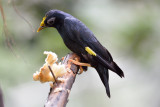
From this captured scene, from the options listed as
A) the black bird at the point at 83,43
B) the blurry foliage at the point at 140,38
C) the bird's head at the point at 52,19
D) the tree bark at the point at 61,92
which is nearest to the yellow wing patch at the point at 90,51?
the black bird at the point at 83,43

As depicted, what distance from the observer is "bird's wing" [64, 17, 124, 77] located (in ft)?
9.19

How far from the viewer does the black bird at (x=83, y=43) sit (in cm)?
280

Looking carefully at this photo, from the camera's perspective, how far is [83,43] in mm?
2877

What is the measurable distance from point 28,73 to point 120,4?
2310 millimetres

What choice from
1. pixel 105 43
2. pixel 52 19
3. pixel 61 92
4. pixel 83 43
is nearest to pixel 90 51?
pixel 83 43

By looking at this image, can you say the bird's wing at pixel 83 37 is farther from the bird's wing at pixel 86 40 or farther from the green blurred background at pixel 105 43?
the green blurred background at pixel 105 43

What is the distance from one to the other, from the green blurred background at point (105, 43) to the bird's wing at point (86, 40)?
200 centimetres

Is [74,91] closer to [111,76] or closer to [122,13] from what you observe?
[111,76]

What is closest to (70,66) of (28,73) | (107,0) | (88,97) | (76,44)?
(76,44)

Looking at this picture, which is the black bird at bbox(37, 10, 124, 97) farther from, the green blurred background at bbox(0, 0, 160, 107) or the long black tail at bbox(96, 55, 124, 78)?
the green blurred background at bbox(0, 0, 160, 107)

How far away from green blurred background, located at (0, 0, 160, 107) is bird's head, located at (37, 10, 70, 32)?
187 cm

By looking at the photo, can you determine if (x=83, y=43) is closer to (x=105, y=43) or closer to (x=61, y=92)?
(x=61, y=92)

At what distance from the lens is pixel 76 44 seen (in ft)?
9.43

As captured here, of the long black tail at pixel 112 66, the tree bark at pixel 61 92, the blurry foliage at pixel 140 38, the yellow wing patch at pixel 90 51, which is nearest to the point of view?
the tree bark at pixel 61 92
